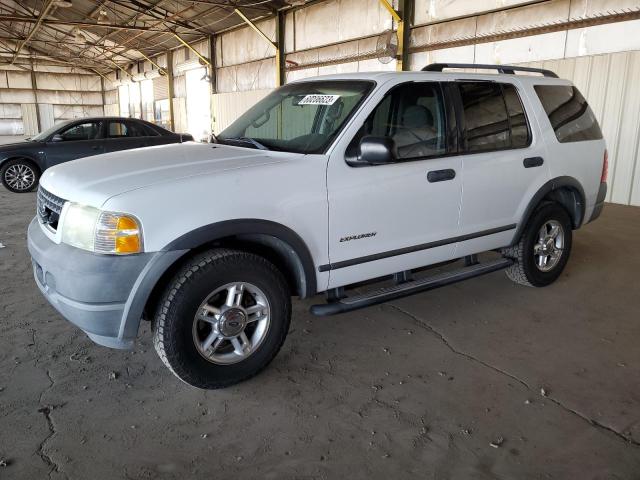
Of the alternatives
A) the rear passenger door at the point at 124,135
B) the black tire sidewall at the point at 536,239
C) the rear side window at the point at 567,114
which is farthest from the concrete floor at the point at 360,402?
the rear passenger door at the point at 124,135

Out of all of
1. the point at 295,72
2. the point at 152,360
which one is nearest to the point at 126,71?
the point at 295,72

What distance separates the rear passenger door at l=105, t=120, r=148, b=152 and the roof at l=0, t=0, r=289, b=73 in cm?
633

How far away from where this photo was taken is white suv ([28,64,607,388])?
8.07 ft

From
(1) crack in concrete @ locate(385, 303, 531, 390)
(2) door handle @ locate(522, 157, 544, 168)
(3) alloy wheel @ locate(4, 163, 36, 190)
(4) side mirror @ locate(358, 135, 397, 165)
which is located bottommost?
(1) crack in concrete @ locate(385, 303, 531, 390)

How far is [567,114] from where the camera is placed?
14.1ft

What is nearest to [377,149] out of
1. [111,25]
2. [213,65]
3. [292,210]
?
[292,210]

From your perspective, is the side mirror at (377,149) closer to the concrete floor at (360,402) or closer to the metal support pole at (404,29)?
the concrete floor at (360,402)

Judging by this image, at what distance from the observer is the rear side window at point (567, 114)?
4160 millimetres

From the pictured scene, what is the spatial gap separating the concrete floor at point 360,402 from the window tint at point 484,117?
52.0 inches

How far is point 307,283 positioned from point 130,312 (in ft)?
3.21

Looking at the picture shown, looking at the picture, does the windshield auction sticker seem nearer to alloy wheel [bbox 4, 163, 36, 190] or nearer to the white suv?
the white suv

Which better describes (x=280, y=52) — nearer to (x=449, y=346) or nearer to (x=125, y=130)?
(x=125, y=130)

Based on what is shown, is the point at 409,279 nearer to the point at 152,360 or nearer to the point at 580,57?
the point at 152,360

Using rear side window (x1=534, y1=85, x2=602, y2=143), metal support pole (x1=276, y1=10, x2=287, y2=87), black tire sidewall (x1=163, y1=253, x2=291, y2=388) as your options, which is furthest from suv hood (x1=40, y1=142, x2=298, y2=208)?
metal support pole (x1=276, y1=10, x2=287, y2=87)
